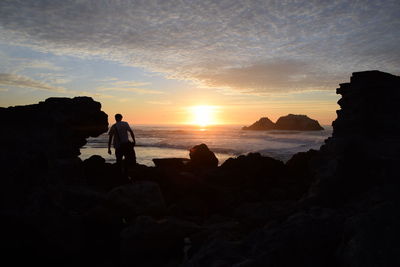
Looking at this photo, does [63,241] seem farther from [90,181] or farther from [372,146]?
[372,146]

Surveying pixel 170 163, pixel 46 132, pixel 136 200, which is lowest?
pixel 136 200

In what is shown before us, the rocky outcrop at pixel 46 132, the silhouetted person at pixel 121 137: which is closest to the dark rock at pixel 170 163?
the silhouetted person at pixel 121 137

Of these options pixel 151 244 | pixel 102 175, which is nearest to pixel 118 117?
pixel 102 175

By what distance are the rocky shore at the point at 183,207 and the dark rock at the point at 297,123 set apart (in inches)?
4642

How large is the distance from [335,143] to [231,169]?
602 centimetres

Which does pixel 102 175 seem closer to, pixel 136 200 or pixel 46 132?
pixel 136 200

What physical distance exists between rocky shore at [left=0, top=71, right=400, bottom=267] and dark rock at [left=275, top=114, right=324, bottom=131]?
11790 centimetres

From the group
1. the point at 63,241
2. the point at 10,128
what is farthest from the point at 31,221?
the point at 10,128

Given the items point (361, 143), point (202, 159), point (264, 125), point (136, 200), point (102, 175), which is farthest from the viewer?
point (264, 125)

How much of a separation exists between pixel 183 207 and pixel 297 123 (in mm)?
123030

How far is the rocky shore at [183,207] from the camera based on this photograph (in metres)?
3.42

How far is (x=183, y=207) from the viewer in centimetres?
841

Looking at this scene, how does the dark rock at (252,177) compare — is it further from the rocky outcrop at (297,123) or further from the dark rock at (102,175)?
the rocky outcrop at (297,123)

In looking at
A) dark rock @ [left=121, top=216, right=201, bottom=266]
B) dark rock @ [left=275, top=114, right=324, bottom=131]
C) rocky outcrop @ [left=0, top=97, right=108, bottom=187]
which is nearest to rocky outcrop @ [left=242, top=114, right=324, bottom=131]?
dark rock @ [left=275, top=114, right=324, bottom=131]
